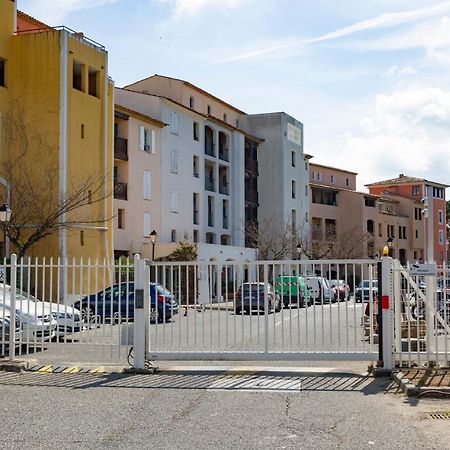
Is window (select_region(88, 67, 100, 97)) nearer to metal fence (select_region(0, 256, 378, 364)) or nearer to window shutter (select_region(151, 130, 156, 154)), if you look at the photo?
window shutter (select_region(151, 130, 156, 154))

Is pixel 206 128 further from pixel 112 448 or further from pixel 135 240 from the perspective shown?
pixel 112 448

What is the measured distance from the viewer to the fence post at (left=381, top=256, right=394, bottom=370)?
39.0 ft

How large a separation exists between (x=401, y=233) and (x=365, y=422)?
82036 millimetres

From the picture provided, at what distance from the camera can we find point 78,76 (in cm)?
3631

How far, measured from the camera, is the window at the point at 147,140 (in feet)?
152

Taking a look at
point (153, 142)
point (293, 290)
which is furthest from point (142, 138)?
point (293, 290)

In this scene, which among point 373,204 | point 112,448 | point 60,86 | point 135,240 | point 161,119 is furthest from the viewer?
point 373,204

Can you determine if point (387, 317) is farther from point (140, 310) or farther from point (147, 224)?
point (147, 224)

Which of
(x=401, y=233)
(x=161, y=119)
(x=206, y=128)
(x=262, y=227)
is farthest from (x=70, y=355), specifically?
(x=401, y=233)

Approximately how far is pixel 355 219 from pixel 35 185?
50378 millimetres

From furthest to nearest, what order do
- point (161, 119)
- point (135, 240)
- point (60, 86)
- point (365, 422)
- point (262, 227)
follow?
1. point (262, 227)
2. point (161, 119)
3. point (135, 240)
4. point (60, 86)
5. point (365, 422)

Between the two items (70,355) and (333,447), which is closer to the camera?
(333,447)

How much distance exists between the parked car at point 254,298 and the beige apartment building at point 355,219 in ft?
175

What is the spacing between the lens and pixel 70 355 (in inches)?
566
